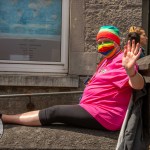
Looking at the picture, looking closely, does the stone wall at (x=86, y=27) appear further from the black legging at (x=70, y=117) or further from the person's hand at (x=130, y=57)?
the person's hand at (x=130, y=57)

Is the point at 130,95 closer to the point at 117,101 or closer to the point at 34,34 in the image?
the point at 117,101

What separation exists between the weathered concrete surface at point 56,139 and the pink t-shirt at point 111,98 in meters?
0.12

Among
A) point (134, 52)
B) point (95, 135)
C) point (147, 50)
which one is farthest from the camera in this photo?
point (147, 50)

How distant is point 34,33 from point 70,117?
3305 mm

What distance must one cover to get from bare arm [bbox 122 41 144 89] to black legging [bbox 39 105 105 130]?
1.58 feet

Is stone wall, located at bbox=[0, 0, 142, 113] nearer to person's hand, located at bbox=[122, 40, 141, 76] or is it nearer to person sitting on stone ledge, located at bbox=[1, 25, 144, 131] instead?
person sitting on stone ledge, located at bbox=[1, 25, 144, 131]

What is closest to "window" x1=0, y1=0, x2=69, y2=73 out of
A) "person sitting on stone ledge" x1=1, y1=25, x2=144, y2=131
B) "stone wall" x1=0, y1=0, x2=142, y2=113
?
"stone wall" x1=0, y1=0, x2=142, y2=113

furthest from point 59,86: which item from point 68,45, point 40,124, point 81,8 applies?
point 40,124

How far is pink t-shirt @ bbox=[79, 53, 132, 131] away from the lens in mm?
3301

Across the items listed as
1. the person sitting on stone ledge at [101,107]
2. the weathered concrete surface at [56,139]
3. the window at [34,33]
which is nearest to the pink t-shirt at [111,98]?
the person sitting on stone ledge at [101,107]

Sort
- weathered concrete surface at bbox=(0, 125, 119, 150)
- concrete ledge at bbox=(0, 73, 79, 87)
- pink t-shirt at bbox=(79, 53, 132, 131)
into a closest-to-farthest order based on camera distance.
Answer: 1. weathered concrete surface at bbox=(0, 125, 119, 150)
2. pink t-shirt at bbox=(79, 53, 132, 131)
3. concrete ledge at bbox=(0, 73, 79, 87)

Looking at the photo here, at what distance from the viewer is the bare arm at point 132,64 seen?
2.96m

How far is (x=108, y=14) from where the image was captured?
20.2 feet

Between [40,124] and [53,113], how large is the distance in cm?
15
